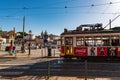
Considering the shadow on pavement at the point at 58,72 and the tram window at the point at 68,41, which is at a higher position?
the tram window at the point at 68,41

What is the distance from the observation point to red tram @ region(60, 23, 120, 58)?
22.2 m

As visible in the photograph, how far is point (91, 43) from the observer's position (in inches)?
900

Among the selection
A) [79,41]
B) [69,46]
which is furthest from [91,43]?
[69,46]

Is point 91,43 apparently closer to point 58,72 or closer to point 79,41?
point 79,41

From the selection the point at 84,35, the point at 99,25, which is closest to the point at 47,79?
the point at 84,35

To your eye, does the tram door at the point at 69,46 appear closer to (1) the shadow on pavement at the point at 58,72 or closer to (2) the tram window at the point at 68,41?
(2) the tram window at the point at 68,41

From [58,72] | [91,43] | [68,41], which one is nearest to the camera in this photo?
[58,72]

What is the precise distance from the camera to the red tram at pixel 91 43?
22.2 m

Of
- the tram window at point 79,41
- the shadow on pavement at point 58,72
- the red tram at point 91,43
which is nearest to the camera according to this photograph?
the shadow on pavement at point 58,72

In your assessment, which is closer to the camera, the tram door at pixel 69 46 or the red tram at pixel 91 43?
the red tram at pixel 91 43

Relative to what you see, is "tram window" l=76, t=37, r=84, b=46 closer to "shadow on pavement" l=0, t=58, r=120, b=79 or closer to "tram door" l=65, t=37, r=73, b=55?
"tram door" l=65, t=37, r=73, b=55

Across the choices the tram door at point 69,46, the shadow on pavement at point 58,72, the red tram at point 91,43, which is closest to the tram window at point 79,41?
the red tram at point 91,43

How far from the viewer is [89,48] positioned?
2284cm

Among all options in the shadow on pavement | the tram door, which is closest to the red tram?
the tram door
